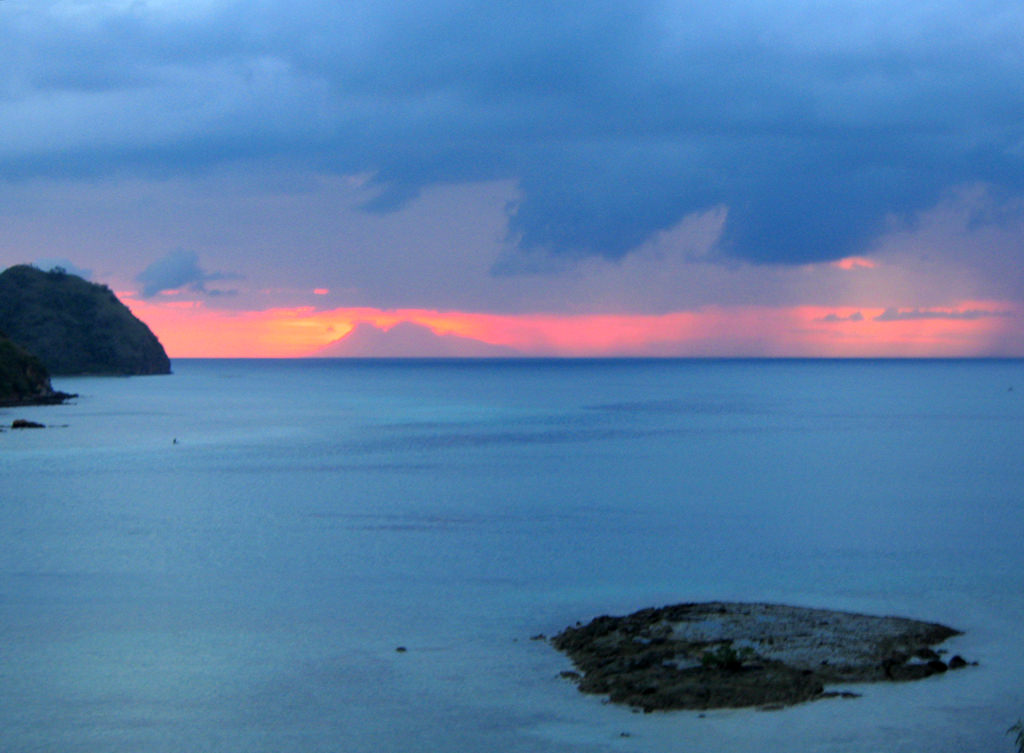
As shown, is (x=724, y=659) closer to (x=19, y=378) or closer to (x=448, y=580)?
(x=448, y=580)

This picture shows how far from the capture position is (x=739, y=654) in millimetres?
16281

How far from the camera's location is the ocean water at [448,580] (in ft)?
46.5

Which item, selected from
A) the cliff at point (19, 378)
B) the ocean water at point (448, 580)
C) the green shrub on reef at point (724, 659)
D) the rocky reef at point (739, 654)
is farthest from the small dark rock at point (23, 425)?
the green shrub on reef at point (724, 659)

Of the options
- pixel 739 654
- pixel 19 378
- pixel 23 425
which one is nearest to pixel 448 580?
pixel 739 654

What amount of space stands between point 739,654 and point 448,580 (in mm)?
9328

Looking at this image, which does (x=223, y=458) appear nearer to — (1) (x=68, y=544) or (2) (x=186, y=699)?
(1) (x=68, y=544)

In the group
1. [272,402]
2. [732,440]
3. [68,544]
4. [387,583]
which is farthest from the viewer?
[272,402]

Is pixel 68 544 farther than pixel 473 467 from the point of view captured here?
No

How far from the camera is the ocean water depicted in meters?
14.2

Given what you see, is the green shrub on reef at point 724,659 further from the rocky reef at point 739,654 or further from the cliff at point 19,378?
the cliff at point 19,378

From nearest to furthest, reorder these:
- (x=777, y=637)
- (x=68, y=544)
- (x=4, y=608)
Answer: (x=777, y=637) → (x=4, y=608) → (x=68, y=544)

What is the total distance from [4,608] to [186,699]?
7.85m

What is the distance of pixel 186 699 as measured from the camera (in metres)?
15.5

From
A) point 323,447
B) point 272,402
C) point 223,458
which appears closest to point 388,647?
point 223,458
